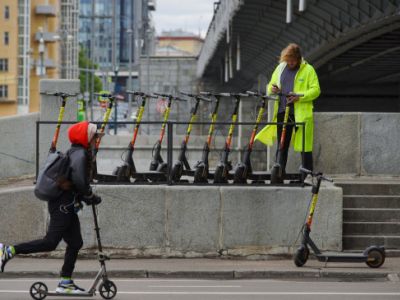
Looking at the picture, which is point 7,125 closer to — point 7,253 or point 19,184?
point 19,184

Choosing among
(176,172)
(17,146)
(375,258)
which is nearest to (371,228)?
(375,258)

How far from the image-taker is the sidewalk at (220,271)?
1436 cm

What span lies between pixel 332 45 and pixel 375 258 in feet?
65.7

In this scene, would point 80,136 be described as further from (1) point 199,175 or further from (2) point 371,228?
(2) point 371,228

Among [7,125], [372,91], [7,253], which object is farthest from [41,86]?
[372,91]

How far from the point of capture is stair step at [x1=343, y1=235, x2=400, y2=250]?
1631cm

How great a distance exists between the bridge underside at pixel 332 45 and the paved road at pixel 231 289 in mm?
12738

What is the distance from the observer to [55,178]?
12102 mm

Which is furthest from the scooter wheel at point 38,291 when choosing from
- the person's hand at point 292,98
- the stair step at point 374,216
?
the stair step at point 374,216

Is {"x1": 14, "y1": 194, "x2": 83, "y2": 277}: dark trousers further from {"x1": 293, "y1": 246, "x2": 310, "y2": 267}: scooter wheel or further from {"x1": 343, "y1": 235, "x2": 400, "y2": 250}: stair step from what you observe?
{"x1": 343, "y1": 235, "x2": 400, "y2": 250}: stair step

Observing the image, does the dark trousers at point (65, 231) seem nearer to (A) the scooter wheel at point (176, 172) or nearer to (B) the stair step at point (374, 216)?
(A) the scooter wheel at point (176, 172)

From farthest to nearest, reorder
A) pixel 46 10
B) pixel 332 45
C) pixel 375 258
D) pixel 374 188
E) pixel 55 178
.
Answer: pixel 46 10 < pixel 332 45 < pixel 374 188 < pixel 375 258 < pixel 55 178

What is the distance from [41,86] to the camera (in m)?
18.8

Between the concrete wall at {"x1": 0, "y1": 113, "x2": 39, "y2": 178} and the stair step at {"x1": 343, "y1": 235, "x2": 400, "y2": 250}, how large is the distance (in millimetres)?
5606
